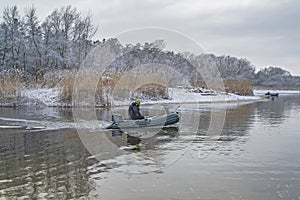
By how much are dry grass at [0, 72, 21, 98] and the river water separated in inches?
597

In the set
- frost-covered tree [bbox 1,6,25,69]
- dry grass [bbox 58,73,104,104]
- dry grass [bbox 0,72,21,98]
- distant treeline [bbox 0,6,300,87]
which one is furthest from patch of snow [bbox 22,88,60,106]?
frost-covered tree [bbox 1,6,25,69]

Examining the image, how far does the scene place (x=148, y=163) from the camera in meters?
11.6

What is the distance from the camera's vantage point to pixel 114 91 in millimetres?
34812

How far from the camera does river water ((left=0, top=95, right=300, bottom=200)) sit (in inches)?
344

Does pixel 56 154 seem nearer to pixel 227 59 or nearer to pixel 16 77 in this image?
pixel 16 77

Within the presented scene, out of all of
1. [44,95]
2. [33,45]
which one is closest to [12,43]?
[33,45]

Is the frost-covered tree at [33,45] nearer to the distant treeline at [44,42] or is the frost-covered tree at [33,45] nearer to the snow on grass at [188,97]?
the distant treeline at [44,42]

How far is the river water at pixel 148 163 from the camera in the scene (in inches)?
344

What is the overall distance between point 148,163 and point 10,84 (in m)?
25.1

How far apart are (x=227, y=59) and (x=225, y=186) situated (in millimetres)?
102063

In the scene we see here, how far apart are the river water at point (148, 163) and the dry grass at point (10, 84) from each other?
1517cm

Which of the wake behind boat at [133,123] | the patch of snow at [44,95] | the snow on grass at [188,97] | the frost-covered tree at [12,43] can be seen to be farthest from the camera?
the frost-covered tree at [12,43]

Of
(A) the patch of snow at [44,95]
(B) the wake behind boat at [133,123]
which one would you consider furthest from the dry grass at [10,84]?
(B) the wake behind boat at [133,123]

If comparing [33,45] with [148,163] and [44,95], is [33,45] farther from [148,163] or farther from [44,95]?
[148,163]
